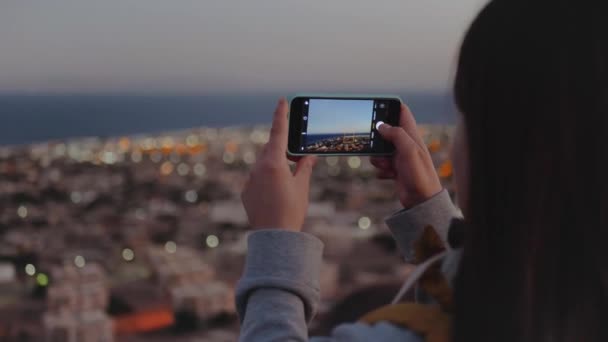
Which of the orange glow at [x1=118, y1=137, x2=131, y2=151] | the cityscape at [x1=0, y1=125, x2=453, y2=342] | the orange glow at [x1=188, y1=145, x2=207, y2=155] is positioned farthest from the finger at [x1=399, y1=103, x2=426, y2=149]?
the orange glow at [x1=118, y1=137, x2=131, y2=151]

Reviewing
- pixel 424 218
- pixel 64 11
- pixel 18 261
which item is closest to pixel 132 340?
pixel 18 261

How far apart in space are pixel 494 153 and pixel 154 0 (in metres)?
5.30

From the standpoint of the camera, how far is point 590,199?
1.12ft

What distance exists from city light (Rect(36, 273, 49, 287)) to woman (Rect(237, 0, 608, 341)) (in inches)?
215

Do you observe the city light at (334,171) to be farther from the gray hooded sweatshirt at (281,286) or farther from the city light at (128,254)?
the gray hooded sweatshirt at (281,286)

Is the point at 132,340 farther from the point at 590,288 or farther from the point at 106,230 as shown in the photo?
the point at 590,288

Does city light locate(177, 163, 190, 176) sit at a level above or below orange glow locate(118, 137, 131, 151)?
below

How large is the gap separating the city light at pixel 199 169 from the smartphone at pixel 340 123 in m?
8.70

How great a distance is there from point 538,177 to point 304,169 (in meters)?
0.22

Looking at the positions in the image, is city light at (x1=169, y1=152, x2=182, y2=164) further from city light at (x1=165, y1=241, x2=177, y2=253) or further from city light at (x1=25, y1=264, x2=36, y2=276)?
city light at (x1=25, y1=264, x2=36, y2=276)

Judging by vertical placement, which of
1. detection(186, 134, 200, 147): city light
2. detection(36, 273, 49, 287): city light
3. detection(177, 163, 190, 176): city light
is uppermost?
detection(186, 134, 200, 147): city light

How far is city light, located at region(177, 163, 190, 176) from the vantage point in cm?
928

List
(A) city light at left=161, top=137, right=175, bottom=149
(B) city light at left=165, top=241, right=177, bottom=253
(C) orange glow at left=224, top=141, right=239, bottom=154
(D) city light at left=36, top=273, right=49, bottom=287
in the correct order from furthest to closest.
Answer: (A) city light at left=161, top=137, right=175, bottom=149 < (C) orange glow at left=224, top=141, right=239, bottom=154 < (B) city light at left=165, top=241, right=177, bottom=253 < (D) city light at left=36, top=273, right=49, bottom=287

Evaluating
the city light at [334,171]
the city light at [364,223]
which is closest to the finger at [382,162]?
the city light at [364,223]
